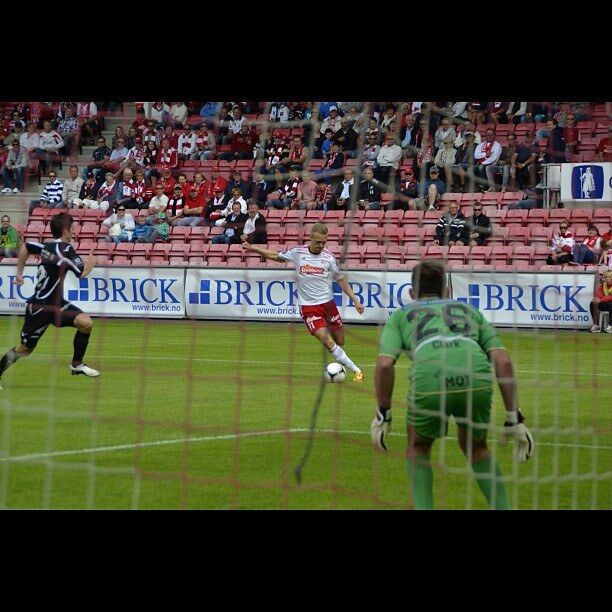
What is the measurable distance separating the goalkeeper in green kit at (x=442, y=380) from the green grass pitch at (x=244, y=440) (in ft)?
2.69

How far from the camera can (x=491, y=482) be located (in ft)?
23.6

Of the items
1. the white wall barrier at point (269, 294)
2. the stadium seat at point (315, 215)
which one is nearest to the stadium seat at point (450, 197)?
the stadium seat at point (315, 215)

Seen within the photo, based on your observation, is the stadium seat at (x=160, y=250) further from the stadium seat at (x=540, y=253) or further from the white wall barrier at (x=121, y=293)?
the stadium seat at (x=540, y=253)

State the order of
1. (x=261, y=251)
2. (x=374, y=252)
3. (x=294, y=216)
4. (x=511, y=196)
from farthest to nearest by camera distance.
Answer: (x=374, y=252) < (x=294, y=216) < (x=261, y=251) < (x=511, y=196)

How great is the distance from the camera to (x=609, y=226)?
16594 mm

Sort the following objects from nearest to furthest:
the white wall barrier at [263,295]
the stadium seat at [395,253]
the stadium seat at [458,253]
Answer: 1. the stadium seat at [458,253]
2. the stadium seat at [395,253]
3. the white wall barrier at [263,295]

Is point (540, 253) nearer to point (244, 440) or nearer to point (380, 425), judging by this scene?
point (244, 440)

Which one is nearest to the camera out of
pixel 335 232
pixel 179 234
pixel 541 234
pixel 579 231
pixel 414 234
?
pixel 414 234

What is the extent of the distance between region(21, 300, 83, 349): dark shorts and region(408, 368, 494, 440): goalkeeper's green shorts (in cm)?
676

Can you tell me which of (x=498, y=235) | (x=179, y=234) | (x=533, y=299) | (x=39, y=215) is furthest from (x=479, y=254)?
(x=533, y=299)

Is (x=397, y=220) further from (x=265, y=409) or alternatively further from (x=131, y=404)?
(x=131, y=404)

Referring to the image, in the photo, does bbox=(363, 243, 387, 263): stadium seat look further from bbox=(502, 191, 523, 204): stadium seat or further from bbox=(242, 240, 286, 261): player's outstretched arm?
bbox=(502, 191, 523, 204): stadium seat

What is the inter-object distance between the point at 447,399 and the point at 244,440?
3.88 metres

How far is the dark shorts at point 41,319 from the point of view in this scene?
13.0 meters
